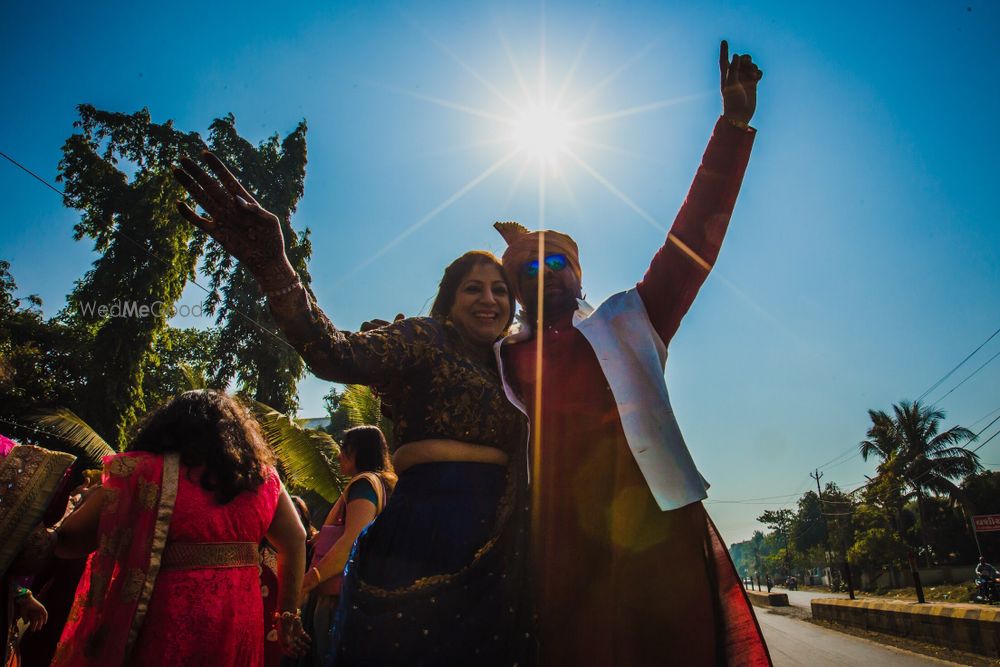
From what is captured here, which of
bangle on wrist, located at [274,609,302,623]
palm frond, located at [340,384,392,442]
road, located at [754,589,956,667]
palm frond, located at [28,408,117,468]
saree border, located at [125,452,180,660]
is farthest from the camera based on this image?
palm frond, located at [28,408,117,468]

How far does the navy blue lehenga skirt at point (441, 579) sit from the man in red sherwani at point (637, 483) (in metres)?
0.10

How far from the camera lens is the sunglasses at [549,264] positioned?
87.4 inches

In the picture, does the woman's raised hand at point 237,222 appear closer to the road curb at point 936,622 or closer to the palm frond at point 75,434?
the road curb at point 936,622

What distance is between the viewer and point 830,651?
10.6 m

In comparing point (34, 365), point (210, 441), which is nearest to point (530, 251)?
point (210, 441)

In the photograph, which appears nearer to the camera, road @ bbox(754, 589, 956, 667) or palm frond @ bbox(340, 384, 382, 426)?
road @ bbox(754, 589, 956, 667)

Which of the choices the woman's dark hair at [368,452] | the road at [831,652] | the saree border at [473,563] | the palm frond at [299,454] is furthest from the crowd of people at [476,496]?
the road at [831,652]

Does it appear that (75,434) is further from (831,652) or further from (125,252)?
(831,652)

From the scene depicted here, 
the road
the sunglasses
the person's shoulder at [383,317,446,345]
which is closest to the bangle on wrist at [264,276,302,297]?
the person's shoulder at [383,317,446,345]

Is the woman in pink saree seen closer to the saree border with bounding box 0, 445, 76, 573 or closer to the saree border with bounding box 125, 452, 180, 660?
the saree border with bounding box 125, 452, 180, 660

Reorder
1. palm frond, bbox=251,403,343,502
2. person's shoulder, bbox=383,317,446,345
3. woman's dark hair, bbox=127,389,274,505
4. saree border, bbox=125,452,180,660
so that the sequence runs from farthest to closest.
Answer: palm frond, bbox=251,403,343,502
woman's dark hair, bbox=127,389,274,505
saree border, bbox=125,452,180,660
person's shoulder, bbox=383,317,446,345

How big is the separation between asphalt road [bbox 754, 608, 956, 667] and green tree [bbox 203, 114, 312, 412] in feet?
47.0

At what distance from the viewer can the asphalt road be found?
29.0ft

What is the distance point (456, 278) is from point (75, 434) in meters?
11.6
